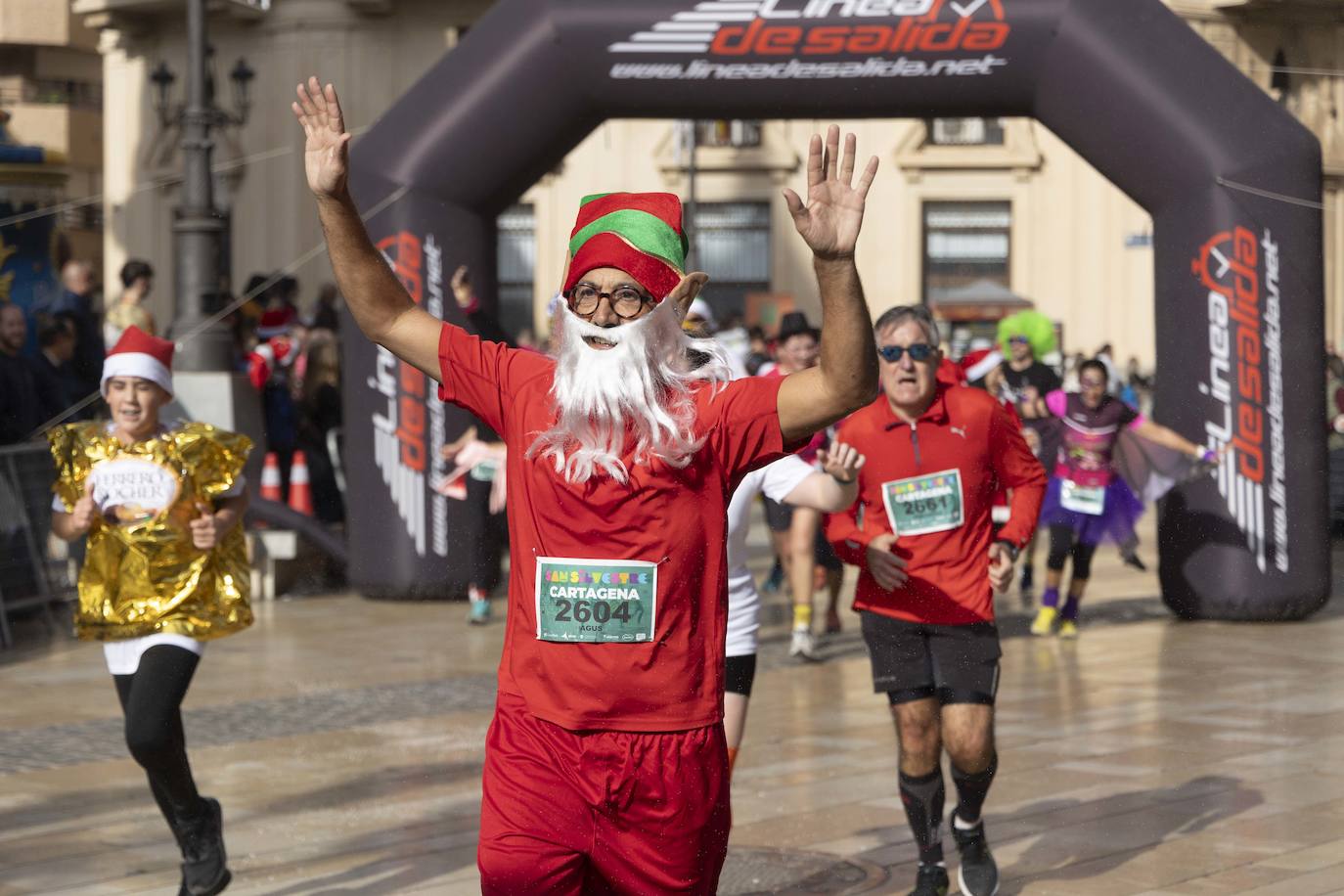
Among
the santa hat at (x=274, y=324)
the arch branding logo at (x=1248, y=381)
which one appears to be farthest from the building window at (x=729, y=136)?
the arch branding logo at (x=1248, y=381)

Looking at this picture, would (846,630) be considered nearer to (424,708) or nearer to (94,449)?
(424,708)

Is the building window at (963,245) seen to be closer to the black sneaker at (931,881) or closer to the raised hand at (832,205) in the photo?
the black sneaker at (931,881)

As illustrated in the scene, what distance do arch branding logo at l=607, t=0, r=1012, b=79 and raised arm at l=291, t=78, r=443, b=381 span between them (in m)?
8.61

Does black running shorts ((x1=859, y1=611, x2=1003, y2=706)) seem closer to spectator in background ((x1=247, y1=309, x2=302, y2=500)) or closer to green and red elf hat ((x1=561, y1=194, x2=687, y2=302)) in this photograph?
green and red elf hat ((x1=561, y1=194, x2=687, y2=302))

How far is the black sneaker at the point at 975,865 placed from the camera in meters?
6.07

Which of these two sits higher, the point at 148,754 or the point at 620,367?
the point at 620,367

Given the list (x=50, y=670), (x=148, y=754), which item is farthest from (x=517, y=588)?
(x=50, y=670)

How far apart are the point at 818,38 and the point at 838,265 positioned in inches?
363

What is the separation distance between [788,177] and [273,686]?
26217mm

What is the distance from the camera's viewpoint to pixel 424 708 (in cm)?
977

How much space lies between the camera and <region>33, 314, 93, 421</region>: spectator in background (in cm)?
1302

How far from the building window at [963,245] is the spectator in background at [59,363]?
2328cm

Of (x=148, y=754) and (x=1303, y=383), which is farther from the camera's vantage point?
(x=1303, y=383)

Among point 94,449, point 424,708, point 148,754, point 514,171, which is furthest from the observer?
point 514,171
